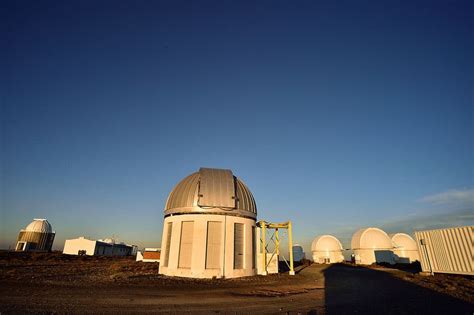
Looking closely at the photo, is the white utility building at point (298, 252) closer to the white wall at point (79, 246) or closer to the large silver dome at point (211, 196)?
the large silver dome at point (211, 196)

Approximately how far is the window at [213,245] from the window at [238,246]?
144 centimetres

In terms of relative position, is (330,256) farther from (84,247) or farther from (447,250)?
(84,247)

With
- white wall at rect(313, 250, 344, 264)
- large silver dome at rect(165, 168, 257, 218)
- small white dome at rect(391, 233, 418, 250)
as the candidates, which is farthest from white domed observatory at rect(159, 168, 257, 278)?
small white dome at rect(391, 233, 418, 250)

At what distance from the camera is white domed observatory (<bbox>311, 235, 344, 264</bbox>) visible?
2045 inches

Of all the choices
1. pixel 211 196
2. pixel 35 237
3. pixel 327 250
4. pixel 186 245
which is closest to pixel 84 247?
pixel 35 237

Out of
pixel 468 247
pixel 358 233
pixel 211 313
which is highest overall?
pixel 358 233

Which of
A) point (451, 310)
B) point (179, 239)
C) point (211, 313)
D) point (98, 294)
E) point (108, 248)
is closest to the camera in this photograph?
point (211, 313)

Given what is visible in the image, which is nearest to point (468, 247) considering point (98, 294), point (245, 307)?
point (245, 307)

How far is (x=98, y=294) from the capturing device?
12047mm

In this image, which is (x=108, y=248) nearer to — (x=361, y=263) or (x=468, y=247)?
(x=361, y=263)

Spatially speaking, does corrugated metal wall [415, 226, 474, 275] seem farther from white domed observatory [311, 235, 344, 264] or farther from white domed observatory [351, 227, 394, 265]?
white domed observatory [311, 235, 344, 264]

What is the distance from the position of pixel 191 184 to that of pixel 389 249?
39.7m

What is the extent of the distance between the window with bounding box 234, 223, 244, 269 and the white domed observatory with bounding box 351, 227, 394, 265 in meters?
33.0

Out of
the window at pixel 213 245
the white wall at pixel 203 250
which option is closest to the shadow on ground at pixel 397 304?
the white wall at pixel 203 250
